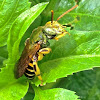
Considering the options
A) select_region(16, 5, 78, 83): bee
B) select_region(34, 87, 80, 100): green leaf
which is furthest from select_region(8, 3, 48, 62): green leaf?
select_region(34, 87, 80, 100): green leaf

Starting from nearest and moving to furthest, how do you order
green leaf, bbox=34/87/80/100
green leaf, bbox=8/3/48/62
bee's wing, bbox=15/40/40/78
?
green leaf, bbox=8/3/48/62 < green leaf, bbox=34/87/80/100 < bee's wing, bbox=15/40/40/78

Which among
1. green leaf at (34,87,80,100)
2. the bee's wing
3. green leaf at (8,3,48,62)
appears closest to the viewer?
green leaf at (8,3,48,62)

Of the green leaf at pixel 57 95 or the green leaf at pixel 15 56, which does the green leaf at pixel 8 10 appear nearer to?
the green leaf at pixel 15 56

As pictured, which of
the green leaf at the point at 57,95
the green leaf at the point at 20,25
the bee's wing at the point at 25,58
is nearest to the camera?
the green leaf at the point at 20,25

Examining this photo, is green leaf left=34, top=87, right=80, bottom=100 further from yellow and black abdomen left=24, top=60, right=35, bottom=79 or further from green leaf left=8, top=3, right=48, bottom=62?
green leaf left=8, top=3, right=48, bottom=62

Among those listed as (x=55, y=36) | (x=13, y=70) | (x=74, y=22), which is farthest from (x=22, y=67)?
(x=74, y=22)

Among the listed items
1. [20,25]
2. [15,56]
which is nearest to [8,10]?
[20,25]

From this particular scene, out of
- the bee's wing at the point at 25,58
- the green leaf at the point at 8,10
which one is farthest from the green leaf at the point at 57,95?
the green leaf at the point at 8,10
